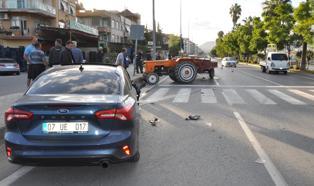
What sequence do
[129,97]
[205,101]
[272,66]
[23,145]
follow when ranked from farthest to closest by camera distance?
[272,66]
[205,101]
[129,97]
[23,145]

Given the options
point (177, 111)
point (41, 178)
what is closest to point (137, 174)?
point (41, 178)

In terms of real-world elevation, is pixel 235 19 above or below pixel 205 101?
above

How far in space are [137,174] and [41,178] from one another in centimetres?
126

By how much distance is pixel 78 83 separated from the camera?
6059 mm

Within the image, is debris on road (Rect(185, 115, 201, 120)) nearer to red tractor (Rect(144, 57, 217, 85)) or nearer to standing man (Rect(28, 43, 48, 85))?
standing man (Rect(28, 43, 48, 85))

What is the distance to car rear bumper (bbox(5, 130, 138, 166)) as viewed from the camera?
5043mm

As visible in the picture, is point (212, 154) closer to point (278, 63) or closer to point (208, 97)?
point (208, 97)

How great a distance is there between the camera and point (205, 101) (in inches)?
555

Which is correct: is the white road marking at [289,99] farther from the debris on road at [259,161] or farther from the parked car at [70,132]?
the parked car at [70,132]

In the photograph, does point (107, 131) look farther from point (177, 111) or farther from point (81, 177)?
point (177, 111)

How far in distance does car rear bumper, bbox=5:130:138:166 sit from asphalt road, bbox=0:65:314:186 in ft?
1.40

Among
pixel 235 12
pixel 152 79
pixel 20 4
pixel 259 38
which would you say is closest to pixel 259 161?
pixel 152 79

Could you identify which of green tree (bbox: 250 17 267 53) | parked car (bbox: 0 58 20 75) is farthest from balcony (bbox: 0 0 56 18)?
green tree (bbox: 250 17 267 53)

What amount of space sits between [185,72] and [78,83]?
16.4m
